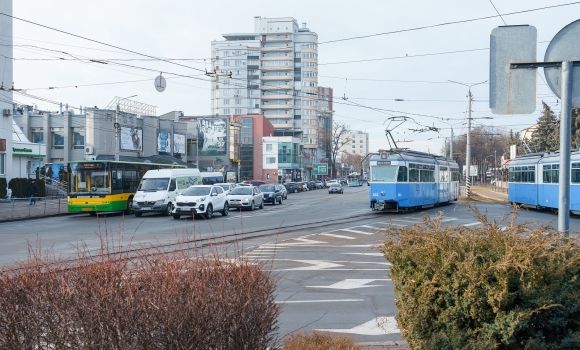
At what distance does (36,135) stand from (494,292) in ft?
238

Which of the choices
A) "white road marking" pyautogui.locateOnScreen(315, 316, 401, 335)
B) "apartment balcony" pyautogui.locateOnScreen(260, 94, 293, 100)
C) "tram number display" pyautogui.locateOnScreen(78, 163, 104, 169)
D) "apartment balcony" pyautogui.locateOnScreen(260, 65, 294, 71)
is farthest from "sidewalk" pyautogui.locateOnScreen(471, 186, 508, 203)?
"apartment balcony" pyautogui.locateOnScreen(260, 94, 293, 100)

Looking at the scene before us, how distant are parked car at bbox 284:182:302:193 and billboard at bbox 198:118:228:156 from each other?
15.5 m

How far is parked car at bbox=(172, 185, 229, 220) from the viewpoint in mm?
28625

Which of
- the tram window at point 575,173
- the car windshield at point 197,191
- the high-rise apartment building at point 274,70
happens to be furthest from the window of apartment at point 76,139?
the tram window at point 575,173

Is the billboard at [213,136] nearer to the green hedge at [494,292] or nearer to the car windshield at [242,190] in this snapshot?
the car windshield at [242,190]

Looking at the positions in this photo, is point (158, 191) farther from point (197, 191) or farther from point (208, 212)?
point (208, 212)

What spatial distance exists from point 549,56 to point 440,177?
1355 inches

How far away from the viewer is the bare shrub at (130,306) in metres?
3.77

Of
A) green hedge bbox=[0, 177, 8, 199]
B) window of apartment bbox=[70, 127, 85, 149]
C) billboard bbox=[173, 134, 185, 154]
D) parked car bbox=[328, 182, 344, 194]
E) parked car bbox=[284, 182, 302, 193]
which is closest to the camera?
green hedge bbox=[0, 177, 8, 199]

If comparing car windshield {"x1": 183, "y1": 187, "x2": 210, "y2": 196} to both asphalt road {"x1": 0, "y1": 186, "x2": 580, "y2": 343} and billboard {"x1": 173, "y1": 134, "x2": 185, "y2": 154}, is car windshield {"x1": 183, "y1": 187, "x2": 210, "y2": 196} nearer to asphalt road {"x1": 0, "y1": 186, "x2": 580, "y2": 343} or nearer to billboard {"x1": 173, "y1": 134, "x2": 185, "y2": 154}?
asphalt road {"x1": 0, "y1": 186, "x2": 580, "y2": 343}

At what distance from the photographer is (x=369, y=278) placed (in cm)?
1170

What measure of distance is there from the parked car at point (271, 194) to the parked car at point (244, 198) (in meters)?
5.61

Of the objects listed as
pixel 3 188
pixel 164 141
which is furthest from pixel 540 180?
pixel 164 141

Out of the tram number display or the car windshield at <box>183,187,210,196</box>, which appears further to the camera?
the tram number display
